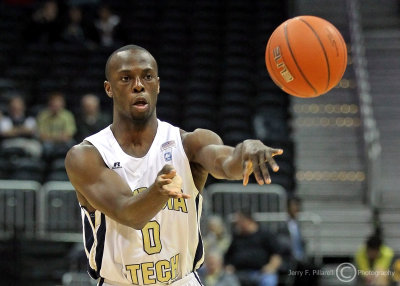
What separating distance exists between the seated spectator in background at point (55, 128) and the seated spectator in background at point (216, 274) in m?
Result: 3.43

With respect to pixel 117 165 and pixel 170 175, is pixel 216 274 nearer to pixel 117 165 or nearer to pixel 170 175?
pixel 117 165

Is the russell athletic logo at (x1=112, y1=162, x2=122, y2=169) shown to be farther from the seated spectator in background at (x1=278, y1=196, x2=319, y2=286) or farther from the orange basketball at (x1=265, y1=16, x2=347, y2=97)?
the seated spectator in background at (x1=278, y1=196, x2=319, y2=286)

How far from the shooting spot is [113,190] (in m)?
4.60

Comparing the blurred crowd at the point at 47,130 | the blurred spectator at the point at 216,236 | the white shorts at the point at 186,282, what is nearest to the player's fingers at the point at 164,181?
the white shorts at the point at 186,282

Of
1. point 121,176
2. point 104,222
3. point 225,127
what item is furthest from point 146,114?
point 225,127

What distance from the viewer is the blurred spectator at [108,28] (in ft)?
51.4

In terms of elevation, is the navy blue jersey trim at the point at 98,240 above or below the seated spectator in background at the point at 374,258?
above

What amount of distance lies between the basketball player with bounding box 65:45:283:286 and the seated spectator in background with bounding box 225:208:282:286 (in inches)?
202

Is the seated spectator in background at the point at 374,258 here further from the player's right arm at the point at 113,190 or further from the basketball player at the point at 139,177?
the player's right arm at the point at 113,190

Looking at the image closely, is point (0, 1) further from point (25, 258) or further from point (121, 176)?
point (121, 176)

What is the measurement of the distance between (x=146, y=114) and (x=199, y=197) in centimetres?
64

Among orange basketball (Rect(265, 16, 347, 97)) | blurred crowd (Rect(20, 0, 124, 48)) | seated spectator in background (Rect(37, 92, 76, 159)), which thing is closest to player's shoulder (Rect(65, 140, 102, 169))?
orange basketball (Rect(265, 16, 347, 97))

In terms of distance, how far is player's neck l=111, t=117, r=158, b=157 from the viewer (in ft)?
16.4

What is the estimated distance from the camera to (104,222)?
4.92 meters
